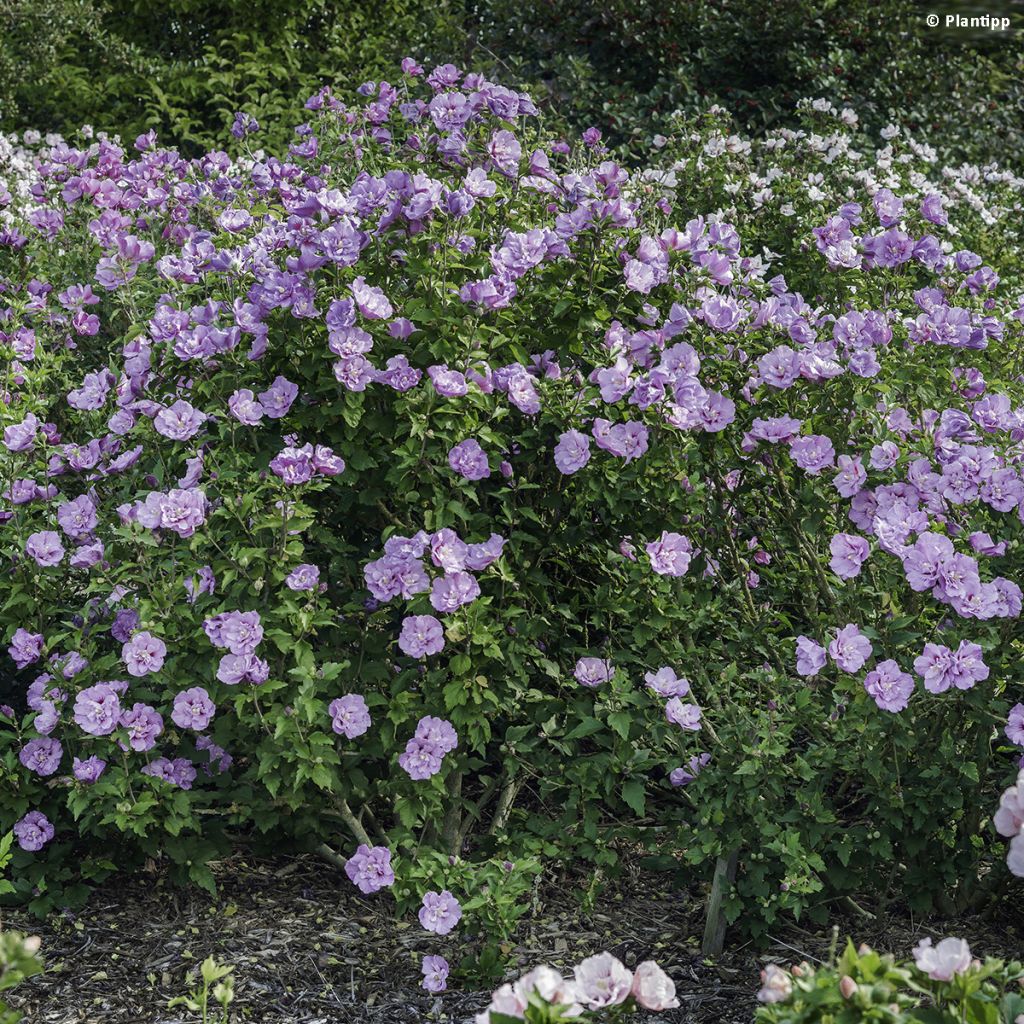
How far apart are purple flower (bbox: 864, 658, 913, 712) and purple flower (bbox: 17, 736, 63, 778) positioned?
1.82m

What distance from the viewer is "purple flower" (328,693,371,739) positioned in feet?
9.17

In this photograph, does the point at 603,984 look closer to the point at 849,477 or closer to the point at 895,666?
the point at 895,666

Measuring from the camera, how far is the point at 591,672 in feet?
9.70

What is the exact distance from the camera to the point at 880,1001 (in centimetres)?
153

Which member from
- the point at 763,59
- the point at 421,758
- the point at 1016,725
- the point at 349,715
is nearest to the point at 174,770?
the point at 349,715

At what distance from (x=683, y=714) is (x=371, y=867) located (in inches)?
30.1

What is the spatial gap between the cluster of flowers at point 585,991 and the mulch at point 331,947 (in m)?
1.09

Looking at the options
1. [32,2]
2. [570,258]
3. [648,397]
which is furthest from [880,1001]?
[32,2]

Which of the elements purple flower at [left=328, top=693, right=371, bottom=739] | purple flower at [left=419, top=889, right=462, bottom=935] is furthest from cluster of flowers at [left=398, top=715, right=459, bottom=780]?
purple flower at [left=419, top=889, right=462, bottom=935]

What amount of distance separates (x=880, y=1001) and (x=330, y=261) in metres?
1.89

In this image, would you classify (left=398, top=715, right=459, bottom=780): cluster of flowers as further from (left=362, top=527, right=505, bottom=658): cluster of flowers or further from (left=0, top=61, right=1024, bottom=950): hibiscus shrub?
(left=362, top=527, right=505, bottom=658): cluster of flowers

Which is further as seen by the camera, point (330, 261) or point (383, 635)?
point (383, 635)

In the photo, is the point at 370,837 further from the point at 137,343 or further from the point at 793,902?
the point at 137,343

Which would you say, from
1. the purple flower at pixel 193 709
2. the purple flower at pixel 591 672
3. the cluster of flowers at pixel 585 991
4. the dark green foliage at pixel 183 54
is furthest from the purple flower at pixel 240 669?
the dark green foliage at pixel 183 54
